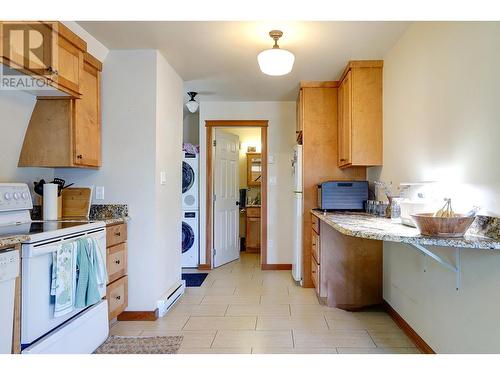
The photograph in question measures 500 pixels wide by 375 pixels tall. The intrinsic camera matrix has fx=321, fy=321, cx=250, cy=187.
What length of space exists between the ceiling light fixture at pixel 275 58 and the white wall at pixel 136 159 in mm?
1006

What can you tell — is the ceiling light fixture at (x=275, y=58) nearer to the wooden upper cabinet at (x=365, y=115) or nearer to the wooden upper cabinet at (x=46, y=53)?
the wooden upper cabinet at (x=365, y=115)

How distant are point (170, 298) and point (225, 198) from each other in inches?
83.6

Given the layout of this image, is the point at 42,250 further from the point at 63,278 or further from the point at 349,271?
the point at 349,271

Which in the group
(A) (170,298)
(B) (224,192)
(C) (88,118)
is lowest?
(A) (170,298)

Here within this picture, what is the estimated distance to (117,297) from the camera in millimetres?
2588

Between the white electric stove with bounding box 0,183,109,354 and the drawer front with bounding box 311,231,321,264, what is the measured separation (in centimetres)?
197

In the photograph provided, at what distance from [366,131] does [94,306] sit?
274 cm

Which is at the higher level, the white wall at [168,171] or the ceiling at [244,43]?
the ceiling at [244,43]

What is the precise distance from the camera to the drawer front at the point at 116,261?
248cm

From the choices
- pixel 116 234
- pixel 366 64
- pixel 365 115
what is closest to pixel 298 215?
pixel 365 115

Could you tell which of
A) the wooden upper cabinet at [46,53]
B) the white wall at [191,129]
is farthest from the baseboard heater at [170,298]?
the white wall at [191,129]

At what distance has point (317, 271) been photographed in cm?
328

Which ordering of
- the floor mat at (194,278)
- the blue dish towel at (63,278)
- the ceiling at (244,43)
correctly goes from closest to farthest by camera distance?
the blue dish towel at (63,278)
the ceiling at (244,43)
the floor mat at (194,278)

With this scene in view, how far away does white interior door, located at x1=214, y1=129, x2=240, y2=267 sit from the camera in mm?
4727
